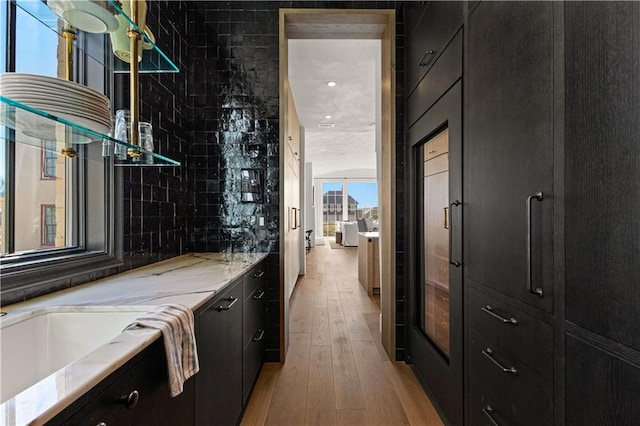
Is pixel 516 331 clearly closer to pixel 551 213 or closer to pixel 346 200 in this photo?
pixel 551 213

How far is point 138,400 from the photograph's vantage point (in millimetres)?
844

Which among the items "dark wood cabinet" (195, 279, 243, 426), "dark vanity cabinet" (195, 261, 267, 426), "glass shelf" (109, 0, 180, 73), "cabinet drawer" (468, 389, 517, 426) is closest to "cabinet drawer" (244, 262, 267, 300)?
"dark vanity cabinet" (195, 261, 267, 426)

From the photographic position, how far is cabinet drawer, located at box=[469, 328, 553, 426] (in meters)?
1.08

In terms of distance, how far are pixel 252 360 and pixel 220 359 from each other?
0.73 m

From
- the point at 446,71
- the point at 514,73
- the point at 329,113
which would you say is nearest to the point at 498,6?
the point at 514,73

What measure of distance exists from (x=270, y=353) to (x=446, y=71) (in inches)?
90.8

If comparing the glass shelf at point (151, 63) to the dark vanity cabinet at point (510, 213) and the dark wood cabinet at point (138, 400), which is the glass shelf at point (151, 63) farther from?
the dark vanity cabinet at point (510, 213)

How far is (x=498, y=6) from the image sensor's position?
4.33 feet

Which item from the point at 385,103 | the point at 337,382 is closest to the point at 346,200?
the point at 385,103

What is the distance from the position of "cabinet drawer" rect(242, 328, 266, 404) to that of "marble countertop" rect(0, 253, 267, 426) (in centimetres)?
49

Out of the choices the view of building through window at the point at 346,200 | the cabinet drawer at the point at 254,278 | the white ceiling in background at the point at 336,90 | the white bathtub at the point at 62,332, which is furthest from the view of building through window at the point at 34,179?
the view of building through window at the point at 346,200

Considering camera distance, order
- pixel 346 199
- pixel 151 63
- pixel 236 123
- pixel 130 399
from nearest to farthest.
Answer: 1. pixel 130 399
2. pixel 151 63
3. pixel 236 123
4. pixel 346 199

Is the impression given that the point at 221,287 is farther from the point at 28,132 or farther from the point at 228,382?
the point at 28,132

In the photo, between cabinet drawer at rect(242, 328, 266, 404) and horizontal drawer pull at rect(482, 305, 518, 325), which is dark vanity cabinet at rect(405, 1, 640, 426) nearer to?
horizontal drawer pull at rect(482, 305, 518, 325)
